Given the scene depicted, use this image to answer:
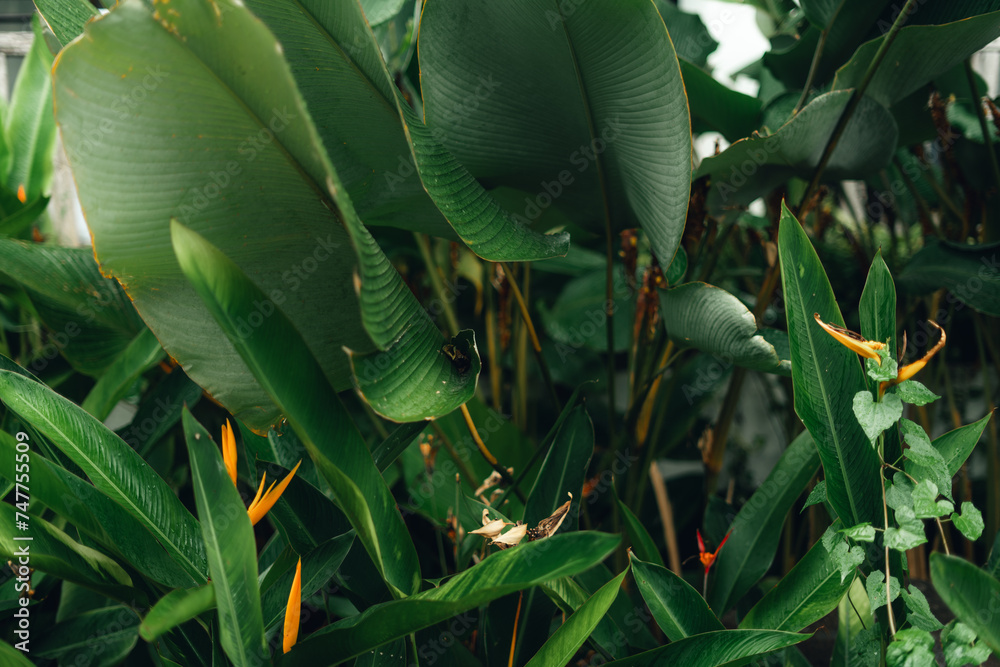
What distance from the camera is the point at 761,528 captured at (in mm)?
724

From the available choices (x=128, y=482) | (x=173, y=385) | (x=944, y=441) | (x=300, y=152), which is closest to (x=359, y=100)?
(x=300, y=152)

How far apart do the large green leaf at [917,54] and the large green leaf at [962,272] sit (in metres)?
0.25

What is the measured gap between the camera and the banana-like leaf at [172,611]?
13.8 inches

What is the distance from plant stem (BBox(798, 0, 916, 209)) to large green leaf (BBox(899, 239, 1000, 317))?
241 mm

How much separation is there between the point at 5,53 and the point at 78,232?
1.83 feet

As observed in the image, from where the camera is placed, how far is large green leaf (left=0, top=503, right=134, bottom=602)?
498 mm

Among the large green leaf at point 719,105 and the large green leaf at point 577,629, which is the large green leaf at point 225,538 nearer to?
the large green leaf at point 577,629

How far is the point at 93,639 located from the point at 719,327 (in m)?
0.81

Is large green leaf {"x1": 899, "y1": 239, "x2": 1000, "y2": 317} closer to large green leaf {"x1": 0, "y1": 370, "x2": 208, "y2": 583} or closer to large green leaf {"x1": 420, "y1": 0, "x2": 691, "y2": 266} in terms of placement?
large green leaf {"x1": 420, "y1": 0, "x2": 691, "y2": 266}

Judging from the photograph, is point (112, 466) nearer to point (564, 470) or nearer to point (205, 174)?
point (205, 174)

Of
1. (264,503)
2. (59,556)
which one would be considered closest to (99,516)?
(59,556)

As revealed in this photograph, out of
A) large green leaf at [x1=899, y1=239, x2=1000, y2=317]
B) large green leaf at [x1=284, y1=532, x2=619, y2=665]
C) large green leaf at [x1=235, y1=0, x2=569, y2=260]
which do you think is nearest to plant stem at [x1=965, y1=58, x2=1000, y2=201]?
large green leaf at [x1=899, y1=239, x2=1000, y2=317]

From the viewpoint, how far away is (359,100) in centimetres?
56

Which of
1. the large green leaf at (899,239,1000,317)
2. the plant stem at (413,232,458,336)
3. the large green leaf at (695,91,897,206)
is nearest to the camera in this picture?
the large green leaf at (695,91,897,206)
